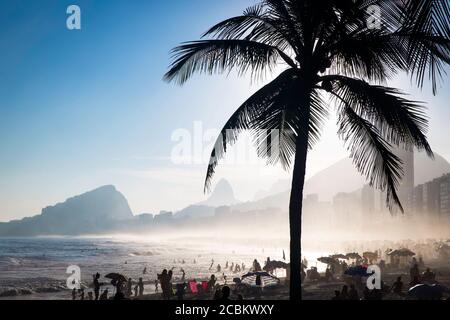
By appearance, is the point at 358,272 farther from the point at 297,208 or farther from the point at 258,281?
the point at 297,208

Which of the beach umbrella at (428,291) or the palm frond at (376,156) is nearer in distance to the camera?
the palm frond at (376,156)

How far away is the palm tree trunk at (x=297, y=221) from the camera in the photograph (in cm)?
807

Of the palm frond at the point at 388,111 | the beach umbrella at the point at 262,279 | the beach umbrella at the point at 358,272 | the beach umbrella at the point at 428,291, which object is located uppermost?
the palm frond at the point at 388,111

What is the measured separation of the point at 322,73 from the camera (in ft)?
28.2

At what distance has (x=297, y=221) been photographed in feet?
27.0

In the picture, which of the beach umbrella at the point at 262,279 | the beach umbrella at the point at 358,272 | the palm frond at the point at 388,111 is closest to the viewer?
the palm frond at the point at 388,111

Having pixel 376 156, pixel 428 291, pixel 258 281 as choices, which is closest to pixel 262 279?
pixel 258 281

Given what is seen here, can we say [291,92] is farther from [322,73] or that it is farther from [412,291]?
[412,291]

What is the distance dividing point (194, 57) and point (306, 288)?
2003 centimetres

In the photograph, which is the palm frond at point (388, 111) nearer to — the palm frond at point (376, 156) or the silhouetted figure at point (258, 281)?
the palm frond at point (376, 156)

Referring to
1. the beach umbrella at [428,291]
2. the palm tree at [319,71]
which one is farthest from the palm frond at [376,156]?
the beach umbrella at [428,291]

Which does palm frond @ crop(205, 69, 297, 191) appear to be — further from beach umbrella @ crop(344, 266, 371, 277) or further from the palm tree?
beach umbrella @ crop(344, 266, 371, 277)

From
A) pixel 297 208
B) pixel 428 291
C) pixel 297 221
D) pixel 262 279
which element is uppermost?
pixel 297 208
